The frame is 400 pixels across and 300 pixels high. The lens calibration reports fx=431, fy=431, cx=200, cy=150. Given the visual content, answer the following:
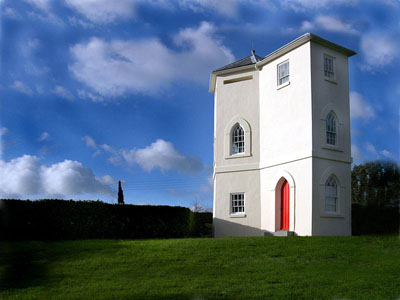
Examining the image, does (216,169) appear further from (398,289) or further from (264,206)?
(398,289)

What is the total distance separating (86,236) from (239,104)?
1209cm

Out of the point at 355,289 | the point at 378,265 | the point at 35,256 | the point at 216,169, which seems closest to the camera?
the point at 355,289

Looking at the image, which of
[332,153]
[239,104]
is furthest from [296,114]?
[239,104]

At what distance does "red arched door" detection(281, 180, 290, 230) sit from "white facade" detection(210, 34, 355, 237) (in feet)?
0.18

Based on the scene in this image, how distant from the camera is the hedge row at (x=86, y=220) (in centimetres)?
2197

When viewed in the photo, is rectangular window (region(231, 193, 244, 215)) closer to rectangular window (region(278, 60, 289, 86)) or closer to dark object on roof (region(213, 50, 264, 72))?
rectangular window (region(278, 60, 289, 86))

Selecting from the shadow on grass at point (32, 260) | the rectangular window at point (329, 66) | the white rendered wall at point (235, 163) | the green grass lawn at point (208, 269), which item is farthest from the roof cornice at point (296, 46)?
the shadow on grass at point (32, 260)

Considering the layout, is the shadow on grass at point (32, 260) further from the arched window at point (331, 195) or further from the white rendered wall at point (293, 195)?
the arched window at point (331, 195)

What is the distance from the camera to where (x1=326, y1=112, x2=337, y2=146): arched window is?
74.8 ft

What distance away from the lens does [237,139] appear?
26969 millimetres

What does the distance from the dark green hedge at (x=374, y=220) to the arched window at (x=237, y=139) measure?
7.41 meters

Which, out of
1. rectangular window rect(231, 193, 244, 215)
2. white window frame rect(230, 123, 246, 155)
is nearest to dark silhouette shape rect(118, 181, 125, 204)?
rectangular window rect(231, 193, 244, 215)

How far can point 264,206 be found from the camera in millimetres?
24844

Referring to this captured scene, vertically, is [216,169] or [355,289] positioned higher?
[216,169]
